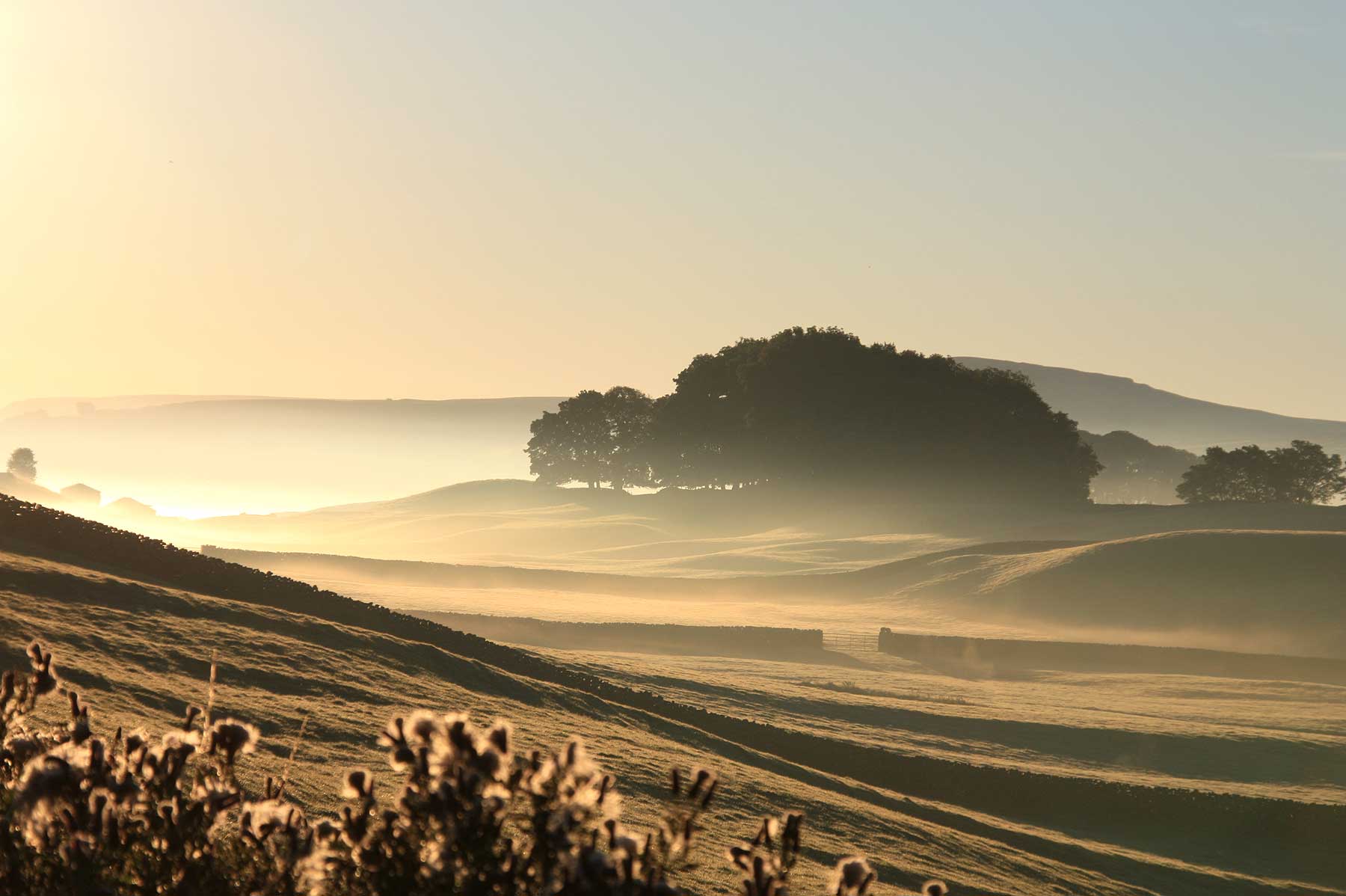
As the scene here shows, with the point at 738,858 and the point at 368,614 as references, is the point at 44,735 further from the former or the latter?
the point at 368,614

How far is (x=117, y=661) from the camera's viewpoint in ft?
46.5

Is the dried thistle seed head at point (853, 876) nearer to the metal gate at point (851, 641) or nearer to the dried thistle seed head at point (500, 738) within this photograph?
the dried thistle seed head at point (500, 738)

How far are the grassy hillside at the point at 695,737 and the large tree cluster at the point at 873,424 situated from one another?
62939 millimetres

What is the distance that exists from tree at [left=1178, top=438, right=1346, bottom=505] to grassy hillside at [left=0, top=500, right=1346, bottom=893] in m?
65.5

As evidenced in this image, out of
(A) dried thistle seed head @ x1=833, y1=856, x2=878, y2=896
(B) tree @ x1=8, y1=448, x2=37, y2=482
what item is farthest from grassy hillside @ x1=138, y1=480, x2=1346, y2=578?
(A) dried thistle seed head @ x1=833, y1=856, x2=878, y2=896

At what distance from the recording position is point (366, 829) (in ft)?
11.6

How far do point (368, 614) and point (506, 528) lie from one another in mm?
68020

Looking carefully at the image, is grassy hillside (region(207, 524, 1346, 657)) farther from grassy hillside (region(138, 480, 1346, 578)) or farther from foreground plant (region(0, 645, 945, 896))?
foreground plant (region(0, 645, 945, 896))

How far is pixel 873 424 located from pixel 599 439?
2536 centimetres

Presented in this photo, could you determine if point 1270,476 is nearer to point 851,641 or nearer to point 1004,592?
point 1004,592

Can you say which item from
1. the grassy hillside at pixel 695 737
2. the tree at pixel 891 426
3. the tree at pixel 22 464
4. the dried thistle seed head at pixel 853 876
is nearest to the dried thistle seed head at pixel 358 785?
the dried thistle seed head at pixel 853 876

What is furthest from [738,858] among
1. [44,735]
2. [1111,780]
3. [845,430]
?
[845,430]

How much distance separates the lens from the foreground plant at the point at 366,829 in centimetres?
324

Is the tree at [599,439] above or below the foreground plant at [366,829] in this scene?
above
